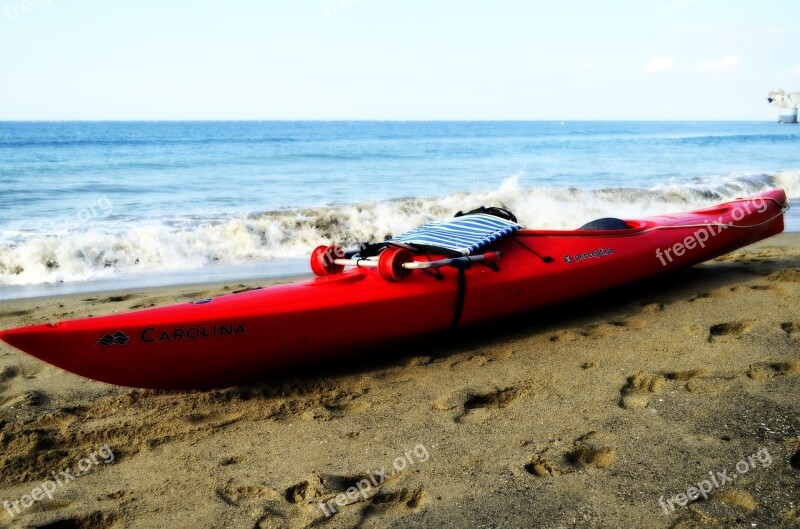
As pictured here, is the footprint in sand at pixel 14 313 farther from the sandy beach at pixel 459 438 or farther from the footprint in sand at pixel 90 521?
the footprint in sand at pixel 90 521

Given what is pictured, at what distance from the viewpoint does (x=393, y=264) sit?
12.7 feet

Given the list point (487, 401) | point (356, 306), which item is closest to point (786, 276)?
point (487, 401)

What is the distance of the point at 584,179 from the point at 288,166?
8644mm

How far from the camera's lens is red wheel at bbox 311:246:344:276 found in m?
4.24

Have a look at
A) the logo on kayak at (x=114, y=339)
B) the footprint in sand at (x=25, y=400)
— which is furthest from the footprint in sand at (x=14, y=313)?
the logo on kayak at (x=114, y=339)

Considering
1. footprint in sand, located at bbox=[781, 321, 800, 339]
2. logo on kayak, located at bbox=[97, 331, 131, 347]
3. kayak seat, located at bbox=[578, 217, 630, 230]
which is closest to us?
logo on kayak, located at bbox=[97, 331, 131, 347]

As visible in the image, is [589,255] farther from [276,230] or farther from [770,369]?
[276,230]

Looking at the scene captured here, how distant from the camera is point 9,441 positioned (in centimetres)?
313

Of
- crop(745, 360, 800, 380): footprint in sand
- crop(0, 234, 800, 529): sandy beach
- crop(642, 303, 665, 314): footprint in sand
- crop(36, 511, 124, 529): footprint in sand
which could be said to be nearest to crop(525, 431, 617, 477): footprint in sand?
crop(0, 234, 800, 529): sandy beach

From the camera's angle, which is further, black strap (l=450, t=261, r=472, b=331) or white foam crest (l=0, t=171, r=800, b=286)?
white foam crest (l=0, t=171, r=800, b=286)

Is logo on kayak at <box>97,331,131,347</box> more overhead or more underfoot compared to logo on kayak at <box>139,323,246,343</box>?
more overhead

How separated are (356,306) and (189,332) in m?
0.92

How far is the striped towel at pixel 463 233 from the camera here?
418 cm

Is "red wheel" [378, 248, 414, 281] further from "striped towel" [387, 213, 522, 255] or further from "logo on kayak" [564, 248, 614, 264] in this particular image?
"logo on kayak" [564, 248, 614, 264]
